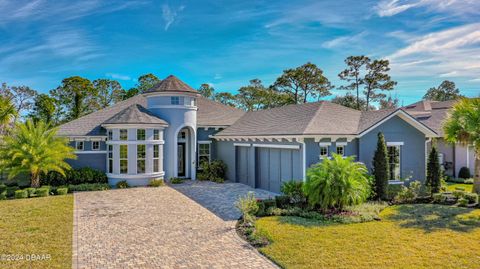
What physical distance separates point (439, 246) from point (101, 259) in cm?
A: 867

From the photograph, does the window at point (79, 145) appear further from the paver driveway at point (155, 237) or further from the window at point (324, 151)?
the window at point (324, 151)

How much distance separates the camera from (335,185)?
453 inches

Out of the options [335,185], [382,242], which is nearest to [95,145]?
[335,185]

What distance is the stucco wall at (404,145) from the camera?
49.8ft

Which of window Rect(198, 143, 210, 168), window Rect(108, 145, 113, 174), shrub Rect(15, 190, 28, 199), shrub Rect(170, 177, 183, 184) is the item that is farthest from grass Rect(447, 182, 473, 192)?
shrub Rect(15, 190, 28, 199)

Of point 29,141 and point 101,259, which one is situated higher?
point 29,141

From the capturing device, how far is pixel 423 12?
12711mm

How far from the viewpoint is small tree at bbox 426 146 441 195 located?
1505cm

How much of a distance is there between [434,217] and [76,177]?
60.0 feet

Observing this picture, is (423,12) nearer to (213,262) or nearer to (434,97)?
(213,262)

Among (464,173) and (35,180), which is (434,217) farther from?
(35,180)

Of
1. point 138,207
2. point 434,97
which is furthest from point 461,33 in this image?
point 434,97

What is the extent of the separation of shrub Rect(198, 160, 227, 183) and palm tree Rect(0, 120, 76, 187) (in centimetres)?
854

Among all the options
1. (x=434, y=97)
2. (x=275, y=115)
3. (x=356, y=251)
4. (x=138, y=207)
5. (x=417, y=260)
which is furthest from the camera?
(x=434, y=97)
